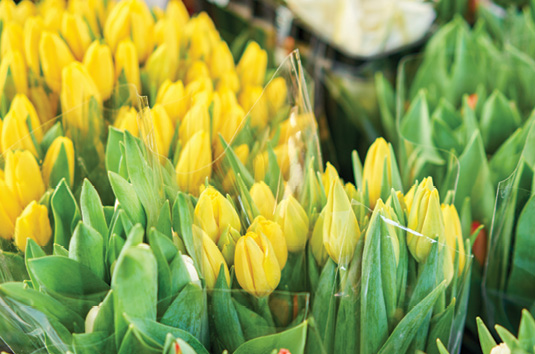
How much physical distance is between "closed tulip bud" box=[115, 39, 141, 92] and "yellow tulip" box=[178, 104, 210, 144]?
0.41ft

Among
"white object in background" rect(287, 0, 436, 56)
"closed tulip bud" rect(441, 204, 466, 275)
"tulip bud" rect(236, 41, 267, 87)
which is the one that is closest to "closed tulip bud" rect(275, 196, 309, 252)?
"closed tulip bud" rect(441, 204, 466, 275)

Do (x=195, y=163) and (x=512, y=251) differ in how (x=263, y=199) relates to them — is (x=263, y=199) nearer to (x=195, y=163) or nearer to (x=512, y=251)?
(x=195, y=163)

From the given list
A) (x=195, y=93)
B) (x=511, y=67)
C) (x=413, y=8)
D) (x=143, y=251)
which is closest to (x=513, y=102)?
(x=511, y=67)

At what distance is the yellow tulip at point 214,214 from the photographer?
46 centimetres

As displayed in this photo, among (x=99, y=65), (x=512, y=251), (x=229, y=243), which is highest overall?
(x=99, y=65)

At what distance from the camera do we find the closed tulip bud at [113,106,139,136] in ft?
1.86

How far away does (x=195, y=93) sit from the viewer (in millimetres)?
657

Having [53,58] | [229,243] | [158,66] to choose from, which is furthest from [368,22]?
[229,243]

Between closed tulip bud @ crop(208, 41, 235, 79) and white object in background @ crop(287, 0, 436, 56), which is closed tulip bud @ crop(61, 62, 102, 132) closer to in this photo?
closed tulip bud @ crop(208, 41, 235, 79)

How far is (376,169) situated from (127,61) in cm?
34

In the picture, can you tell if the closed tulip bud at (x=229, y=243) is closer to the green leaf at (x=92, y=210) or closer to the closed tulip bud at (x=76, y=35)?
the green leaf at (x=92, y=210)

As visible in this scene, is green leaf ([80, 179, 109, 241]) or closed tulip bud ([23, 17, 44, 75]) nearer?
green leaf ([80, 179, 109, 241])

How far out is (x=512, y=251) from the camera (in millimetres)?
609

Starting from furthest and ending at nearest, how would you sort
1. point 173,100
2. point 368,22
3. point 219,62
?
point 368,22, point 219,62, point 173,100
